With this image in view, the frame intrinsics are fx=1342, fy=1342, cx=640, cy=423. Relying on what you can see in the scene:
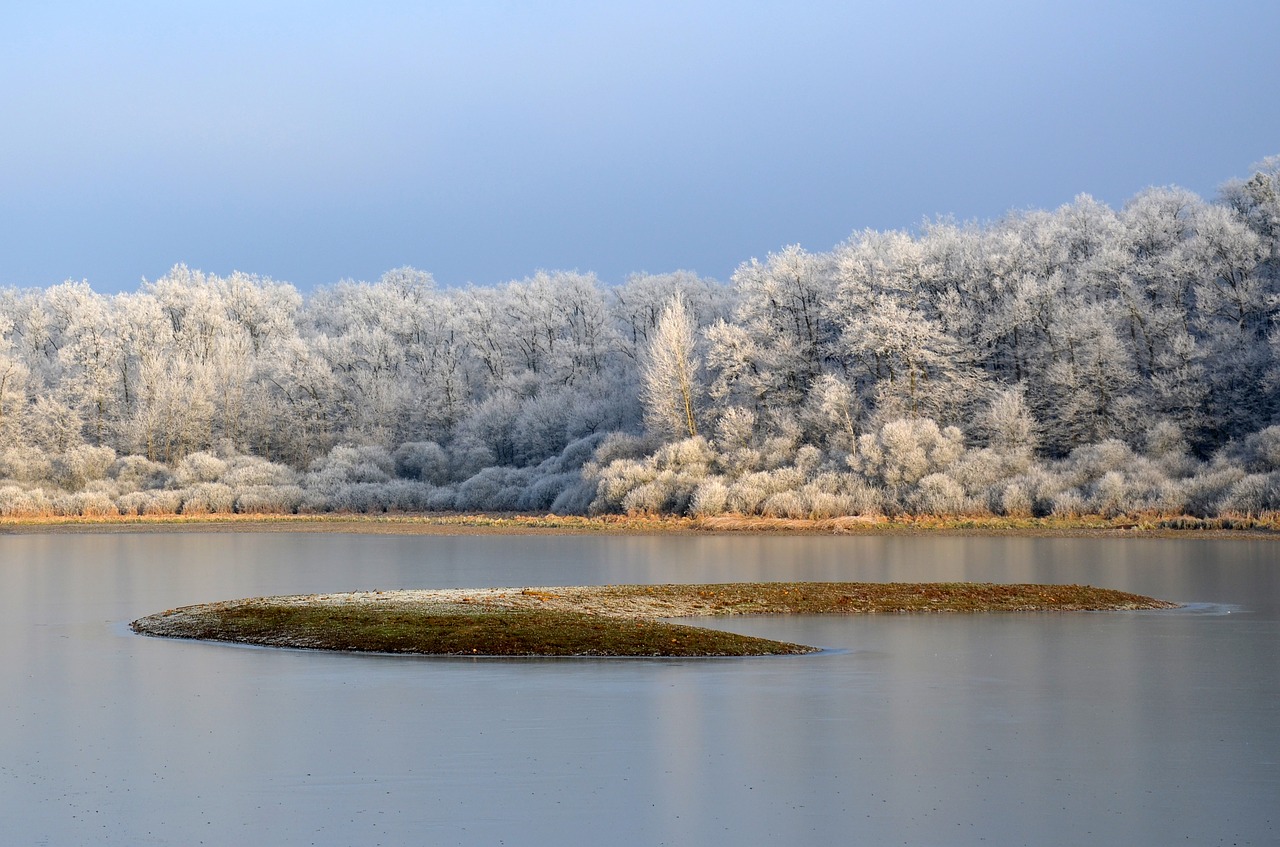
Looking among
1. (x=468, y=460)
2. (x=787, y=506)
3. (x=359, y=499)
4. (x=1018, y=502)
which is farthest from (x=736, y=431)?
(x=359, y=499)

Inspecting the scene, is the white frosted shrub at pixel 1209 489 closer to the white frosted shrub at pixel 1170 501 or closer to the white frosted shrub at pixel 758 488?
the white frosted shrub at pixel 1170 501

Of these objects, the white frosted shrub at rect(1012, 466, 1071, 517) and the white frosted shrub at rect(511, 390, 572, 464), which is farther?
the white frosted shrub at rect(511, 390, 572, 464)

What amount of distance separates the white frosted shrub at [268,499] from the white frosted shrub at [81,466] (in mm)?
8825

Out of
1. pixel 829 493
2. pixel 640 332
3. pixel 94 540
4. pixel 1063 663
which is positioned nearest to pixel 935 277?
pixel 829 493

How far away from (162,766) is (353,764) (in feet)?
5.22

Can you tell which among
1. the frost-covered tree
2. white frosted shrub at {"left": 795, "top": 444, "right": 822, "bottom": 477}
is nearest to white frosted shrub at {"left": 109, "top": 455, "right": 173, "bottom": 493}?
the frost-covered tree

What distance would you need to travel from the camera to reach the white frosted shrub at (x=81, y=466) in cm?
7238

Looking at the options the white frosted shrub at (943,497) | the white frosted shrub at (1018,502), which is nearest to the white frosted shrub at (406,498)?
the white frosted shrub at (943,497)

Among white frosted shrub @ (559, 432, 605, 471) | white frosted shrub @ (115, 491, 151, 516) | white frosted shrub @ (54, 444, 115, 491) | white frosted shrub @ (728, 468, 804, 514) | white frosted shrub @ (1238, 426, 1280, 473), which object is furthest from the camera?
white frosted shrub @ (54, 444, 115, 491)

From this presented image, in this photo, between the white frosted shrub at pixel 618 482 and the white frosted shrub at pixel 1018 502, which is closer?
the white frosted shrub at pixel 1018 502

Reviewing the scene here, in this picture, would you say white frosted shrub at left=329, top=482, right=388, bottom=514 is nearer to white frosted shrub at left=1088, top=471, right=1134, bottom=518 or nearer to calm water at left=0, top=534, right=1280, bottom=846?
white frosted shrub at left=1088, top=471, right=1134, bottom=518

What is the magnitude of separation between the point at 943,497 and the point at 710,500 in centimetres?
996

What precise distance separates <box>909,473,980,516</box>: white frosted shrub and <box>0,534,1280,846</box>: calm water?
29434 millimetres

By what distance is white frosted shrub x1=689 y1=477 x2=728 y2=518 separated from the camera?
189 ft
